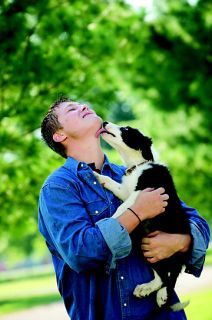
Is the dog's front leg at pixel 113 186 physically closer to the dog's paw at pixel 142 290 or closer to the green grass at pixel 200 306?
the dog's paw at pixel 142 290

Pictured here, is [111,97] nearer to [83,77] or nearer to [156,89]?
[83,77]

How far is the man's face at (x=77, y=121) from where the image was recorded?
115 inches

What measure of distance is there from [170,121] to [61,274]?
1366cm

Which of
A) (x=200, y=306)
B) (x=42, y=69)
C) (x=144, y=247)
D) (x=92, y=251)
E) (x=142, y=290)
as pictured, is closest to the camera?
(x=92, y=251)

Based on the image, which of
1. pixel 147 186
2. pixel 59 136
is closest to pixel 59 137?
pixel 59 136

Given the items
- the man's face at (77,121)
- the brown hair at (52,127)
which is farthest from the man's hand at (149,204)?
the brown hair at (52,127)

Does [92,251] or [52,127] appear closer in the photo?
[92,251]

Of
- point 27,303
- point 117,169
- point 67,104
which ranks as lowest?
point 117,169

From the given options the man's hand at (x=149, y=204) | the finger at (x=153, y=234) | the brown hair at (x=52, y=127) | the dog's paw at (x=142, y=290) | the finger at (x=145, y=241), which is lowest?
the dog's paw at (x=142, y=290)

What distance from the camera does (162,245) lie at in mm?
2652

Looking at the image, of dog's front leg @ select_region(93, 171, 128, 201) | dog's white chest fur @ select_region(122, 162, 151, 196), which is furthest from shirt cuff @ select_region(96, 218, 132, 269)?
dog's white chest fur @ select_region(122, 162, 151, 196)

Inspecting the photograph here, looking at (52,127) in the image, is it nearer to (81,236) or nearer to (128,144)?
(128,144)

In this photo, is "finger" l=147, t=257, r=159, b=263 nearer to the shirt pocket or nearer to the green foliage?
the shirt pocket

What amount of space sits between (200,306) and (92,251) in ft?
27.6
